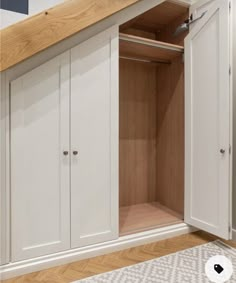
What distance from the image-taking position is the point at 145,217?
2803 millimetres

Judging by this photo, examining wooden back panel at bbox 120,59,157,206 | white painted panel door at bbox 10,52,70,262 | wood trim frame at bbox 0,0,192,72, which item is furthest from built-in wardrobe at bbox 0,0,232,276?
wooden back panel at bbox 120,59,157,206

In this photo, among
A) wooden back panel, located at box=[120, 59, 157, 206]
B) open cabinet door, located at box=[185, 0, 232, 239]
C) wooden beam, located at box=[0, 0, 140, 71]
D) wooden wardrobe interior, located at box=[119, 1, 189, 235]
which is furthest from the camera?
wooden back panel, located at box=[120, 59, 157, 206]

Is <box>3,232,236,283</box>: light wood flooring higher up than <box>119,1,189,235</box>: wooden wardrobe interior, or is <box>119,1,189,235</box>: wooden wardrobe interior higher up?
<box>119,1,189,235</box>: wooden wardrobe interior

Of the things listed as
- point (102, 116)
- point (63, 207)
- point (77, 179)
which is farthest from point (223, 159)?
point (63, 207)

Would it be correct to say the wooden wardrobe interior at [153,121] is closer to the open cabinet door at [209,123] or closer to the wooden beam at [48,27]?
the open cabinet door at [209,123]

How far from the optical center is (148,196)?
3.44 meters

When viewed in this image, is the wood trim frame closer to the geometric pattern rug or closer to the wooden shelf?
the wooden shelf

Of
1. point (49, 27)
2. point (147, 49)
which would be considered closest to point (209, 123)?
point (147, 49)

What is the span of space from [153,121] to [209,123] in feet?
3.79

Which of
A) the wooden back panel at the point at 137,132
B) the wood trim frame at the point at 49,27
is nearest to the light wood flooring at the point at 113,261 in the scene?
the wooden back panel at the point at 137,132

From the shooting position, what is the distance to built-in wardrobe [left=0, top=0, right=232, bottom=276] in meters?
1.86

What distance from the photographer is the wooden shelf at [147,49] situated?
238cm

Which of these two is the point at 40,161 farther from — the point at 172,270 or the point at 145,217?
the point at 145,217

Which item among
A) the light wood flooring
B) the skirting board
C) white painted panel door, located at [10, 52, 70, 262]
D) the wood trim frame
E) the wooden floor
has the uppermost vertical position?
the wood trim frame
